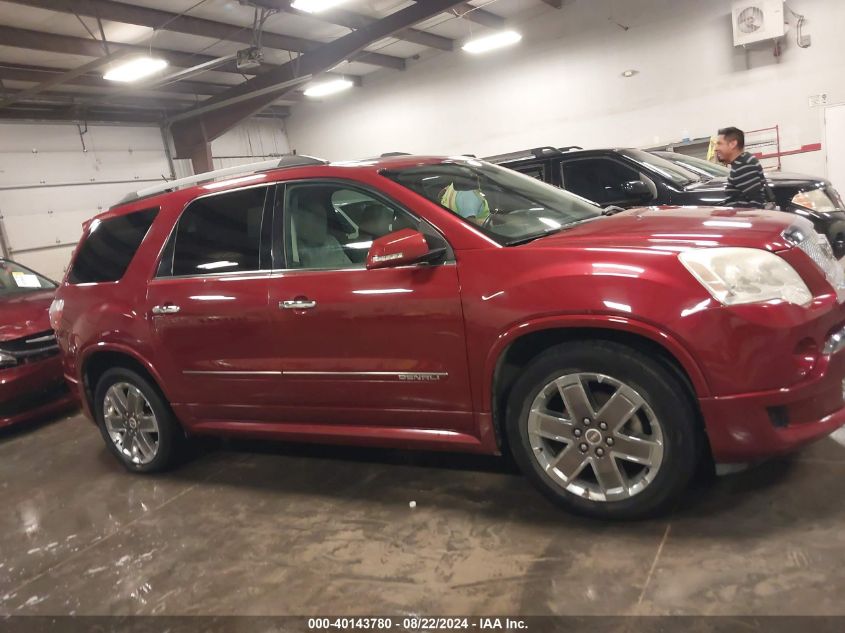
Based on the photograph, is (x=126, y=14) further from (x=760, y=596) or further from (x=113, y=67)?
(x=760, y=596)

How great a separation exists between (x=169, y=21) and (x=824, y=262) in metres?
9.13

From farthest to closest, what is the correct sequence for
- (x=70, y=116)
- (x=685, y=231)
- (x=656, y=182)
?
Result: 1. (x=70, y=116)
2. (x=656, y=182)
3. (x=685, y=231)

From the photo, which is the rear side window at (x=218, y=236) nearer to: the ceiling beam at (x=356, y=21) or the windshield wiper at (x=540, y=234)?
the windshield wiper at (x=540, y=234)

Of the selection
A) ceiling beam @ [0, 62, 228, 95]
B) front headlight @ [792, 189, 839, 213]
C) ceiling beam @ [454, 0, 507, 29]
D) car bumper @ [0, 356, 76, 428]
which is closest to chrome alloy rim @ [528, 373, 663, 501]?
front headlight @ [792, 189, 839, 213]

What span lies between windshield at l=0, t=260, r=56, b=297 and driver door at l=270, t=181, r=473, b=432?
4462mm

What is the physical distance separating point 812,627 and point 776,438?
584 millimetres

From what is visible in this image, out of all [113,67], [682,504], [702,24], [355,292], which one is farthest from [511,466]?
[702,24]

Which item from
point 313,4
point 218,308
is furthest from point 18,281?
point 313,4

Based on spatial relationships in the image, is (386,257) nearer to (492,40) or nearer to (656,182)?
(656,182)

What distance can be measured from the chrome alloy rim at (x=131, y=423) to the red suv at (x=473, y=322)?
0.02 meters

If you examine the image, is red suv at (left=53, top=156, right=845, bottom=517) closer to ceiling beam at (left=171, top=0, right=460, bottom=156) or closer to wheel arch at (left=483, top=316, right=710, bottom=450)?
wheel arch at (left=483, top=316, right=710, bottom=450)

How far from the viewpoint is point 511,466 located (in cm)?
301

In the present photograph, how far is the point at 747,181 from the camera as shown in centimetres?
456

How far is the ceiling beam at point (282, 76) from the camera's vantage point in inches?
384
